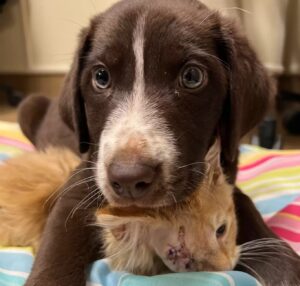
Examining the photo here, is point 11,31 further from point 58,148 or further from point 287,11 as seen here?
point 58,148

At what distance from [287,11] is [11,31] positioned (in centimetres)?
188

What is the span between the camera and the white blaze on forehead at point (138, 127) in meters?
1.17

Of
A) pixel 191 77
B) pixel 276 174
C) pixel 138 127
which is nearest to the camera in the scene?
pixel 138 127

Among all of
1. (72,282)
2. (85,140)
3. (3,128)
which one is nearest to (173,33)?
(85,140)

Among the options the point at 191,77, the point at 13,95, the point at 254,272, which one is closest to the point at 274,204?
the point at 254,272

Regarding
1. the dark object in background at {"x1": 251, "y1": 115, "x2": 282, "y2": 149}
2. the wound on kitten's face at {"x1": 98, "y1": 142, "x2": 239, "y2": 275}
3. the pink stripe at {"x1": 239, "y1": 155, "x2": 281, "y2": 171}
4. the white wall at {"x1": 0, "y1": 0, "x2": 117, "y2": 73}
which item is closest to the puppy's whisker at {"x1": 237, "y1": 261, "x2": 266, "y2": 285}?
the wound on kitten's face at {"x1": 98, "y1": 142, "x2": 239, "y2": 275}

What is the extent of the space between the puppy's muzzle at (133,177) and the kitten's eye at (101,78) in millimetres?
288

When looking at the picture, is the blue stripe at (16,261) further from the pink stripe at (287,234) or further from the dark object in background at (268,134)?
the dark object in background at (268,134)

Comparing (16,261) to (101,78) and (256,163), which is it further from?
(256,163)

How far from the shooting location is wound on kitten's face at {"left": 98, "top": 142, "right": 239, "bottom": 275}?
1155 mm

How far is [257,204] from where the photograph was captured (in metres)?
1.88

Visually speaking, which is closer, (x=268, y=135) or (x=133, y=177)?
(x=133, y=177)

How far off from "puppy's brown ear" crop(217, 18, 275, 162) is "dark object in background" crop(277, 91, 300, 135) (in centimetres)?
→ 178

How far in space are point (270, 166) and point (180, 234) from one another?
1.06m
